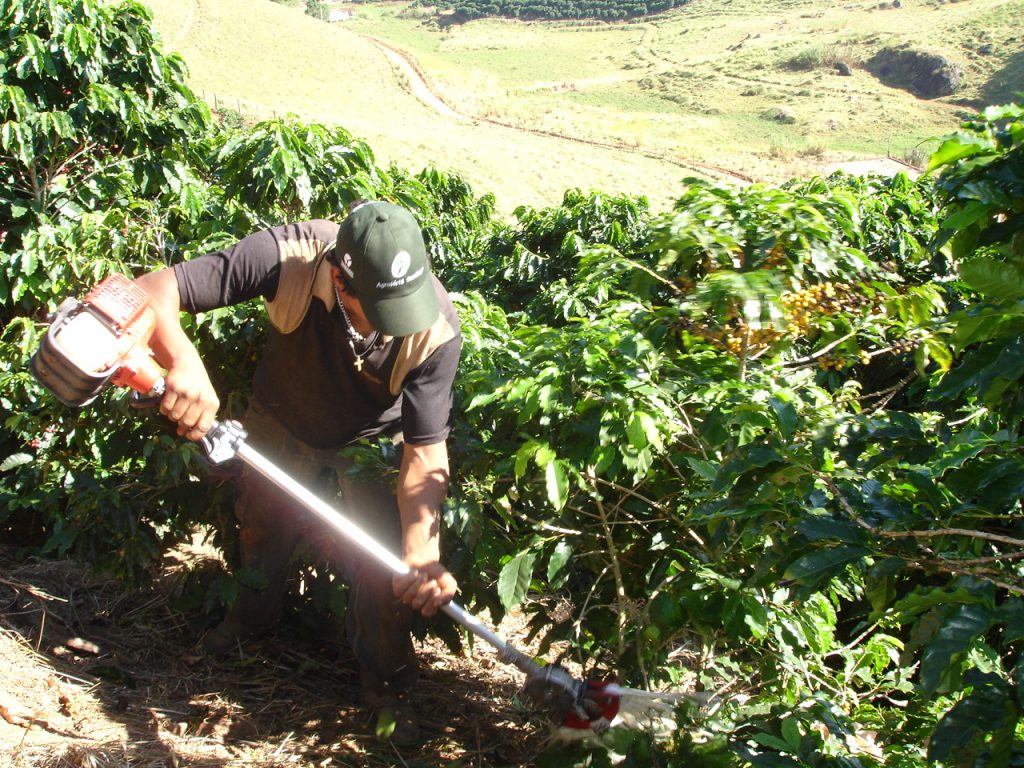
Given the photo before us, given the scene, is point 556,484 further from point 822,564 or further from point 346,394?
point 346,394

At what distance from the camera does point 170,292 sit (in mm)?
2523

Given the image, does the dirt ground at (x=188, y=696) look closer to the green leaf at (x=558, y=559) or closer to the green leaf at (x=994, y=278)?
the green leaf at (x=558, y=559)

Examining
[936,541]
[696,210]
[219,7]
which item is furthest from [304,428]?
[219,7]

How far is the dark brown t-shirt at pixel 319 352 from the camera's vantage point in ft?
8.59

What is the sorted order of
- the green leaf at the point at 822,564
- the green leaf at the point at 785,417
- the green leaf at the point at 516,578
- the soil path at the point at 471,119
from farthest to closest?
the soil path at the point at 471,119 < the green leaf at the point at 516,578 < the green leaf at the point at 785,417 < the green leaf at the point at 822,564

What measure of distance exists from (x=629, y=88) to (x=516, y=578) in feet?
186

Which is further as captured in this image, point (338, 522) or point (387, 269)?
point (338, 522)

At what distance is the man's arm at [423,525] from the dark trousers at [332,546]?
1.08ft

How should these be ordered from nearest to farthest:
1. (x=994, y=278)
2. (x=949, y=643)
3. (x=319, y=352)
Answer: (x=949, y=643) < (x=994, y=278) < (x=319, y=352)

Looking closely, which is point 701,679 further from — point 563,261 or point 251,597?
point 563,261

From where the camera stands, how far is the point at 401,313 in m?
2.51

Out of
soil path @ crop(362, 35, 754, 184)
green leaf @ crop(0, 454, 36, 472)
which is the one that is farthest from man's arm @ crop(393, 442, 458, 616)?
soil path @ crop(362, 35, 754, 184)

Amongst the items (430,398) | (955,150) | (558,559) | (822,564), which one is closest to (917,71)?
(430,398)

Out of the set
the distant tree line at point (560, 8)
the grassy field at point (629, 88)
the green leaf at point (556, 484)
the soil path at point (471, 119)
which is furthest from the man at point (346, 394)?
the distant tree line at point (560, 8)
